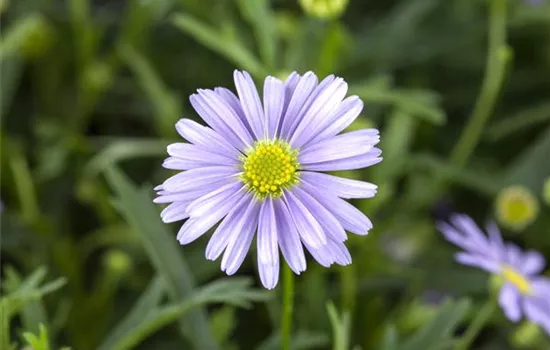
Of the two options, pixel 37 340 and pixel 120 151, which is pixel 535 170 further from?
pixel 37 340

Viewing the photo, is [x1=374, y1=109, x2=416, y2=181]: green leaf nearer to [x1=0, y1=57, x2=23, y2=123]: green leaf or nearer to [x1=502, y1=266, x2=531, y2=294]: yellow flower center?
[x1=502, y1=266, x2=531, y2=294]: yellow flower center

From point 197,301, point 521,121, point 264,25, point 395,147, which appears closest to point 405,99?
point 395,147

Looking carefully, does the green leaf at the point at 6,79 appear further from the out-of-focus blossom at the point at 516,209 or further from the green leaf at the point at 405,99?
the out-of-focus blossom at the point at 516,209

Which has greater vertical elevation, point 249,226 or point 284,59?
point 284,59

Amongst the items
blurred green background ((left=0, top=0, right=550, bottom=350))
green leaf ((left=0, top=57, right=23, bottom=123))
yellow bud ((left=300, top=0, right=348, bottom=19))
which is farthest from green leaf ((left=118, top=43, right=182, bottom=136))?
yellow bud ((left=300, top=0, right=348, bottom=19))

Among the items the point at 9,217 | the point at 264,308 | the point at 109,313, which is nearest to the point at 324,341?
the point at 264,308

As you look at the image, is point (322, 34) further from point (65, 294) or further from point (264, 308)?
point (65, 294)
